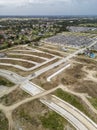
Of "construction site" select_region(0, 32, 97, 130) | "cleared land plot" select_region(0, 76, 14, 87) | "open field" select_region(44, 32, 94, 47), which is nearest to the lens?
"construction site" select_region(0, 32, 97, 130)

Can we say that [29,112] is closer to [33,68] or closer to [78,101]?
[78,101]

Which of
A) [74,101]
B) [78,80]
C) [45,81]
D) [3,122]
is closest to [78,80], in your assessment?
[78,80]

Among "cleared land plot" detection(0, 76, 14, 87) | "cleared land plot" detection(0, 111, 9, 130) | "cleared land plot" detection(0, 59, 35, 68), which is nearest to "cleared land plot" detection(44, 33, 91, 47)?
"cleared land plot" detection(0, 59, 35, 68)

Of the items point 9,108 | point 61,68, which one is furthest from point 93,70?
point 9,108

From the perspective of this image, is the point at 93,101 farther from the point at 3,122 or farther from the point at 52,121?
the point at 3,122

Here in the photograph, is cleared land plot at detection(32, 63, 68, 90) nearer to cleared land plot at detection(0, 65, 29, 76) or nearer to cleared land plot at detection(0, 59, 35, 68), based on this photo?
cleared land plot at detection(0, 65, 29, 76)

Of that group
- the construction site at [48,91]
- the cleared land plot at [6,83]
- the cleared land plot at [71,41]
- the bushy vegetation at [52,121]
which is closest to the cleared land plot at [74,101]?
the construction site at [48,91]
